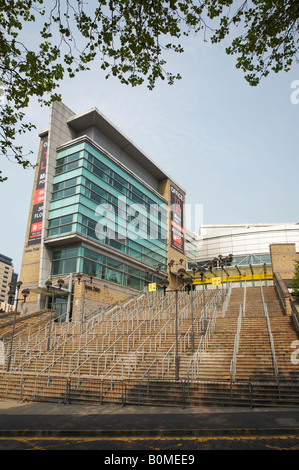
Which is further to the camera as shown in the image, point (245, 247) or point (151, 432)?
point (245, 247)

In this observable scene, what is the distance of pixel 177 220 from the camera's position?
54219 mm

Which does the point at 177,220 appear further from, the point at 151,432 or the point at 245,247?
the point at 151,432

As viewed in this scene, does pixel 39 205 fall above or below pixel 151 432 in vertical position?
above

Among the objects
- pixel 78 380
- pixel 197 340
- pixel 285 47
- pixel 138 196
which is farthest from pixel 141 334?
pixel 138 196

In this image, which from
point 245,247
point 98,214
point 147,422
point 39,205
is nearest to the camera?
point 147,422

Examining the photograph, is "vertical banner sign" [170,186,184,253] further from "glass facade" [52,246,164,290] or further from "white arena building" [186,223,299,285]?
"glass facade" [52,246,164,290]

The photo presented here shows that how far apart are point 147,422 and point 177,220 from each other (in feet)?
152

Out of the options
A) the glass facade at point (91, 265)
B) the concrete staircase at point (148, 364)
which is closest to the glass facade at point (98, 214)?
the glass facade at point (91, 265)

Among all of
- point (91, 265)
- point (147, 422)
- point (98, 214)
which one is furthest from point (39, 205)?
point (147, 422)

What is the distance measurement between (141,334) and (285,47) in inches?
646

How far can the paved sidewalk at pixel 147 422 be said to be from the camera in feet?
25.2

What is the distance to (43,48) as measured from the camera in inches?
380

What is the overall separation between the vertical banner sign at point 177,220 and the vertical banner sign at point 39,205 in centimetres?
2231

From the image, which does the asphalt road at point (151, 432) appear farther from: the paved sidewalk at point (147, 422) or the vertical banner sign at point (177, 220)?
the vertical banner sign at point (177, 220)
